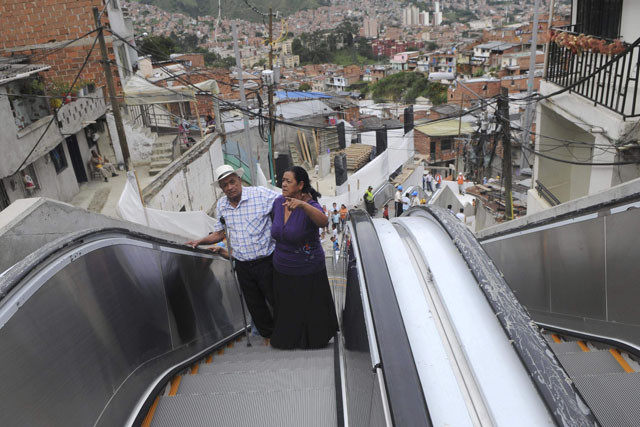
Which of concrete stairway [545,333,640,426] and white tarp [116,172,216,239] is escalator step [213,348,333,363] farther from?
white tarp [116,172,216,239]

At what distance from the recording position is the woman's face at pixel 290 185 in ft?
11.2

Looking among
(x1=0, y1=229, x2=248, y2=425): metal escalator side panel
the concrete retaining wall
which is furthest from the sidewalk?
(x1=0, y1=229, x2=248, y2=425): metal escalator side panel

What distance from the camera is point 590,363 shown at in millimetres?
2906

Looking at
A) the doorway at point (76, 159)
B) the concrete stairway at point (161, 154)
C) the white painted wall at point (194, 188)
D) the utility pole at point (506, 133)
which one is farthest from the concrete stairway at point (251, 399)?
the doorway at point (76, 159)

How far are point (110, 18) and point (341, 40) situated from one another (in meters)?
109

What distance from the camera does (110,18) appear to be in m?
16.4

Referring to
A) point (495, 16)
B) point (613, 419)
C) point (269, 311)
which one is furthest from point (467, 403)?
point (495, 16)

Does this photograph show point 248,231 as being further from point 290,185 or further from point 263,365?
point 263,365

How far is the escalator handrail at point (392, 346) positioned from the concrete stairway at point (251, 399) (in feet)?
2.84

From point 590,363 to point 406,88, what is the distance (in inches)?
2744

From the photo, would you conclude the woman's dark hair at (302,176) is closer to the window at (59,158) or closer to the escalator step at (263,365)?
the escalator step at (263,365)

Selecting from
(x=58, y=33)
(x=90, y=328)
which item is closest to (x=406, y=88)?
(x=58, y=33)

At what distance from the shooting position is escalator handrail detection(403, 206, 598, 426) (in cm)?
142

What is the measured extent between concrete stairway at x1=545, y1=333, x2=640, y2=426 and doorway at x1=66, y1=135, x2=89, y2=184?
14926 millimetres
